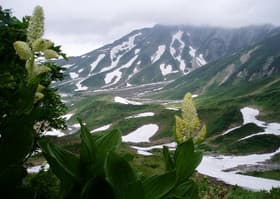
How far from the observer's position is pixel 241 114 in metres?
107

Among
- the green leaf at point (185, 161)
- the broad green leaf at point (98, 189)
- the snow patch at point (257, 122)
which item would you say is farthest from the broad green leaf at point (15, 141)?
the snow patch at point (257, 122)

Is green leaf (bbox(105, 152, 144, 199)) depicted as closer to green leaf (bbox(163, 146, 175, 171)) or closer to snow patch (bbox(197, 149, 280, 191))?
green leaf (bbox(163, 146, 175, 171))

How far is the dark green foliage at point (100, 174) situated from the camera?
2551mm

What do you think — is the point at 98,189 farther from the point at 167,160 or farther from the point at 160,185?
the point at 167,160

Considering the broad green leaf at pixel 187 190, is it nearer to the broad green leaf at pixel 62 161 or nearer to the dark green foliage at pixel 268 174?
the broad green leaf at pixel 62 161

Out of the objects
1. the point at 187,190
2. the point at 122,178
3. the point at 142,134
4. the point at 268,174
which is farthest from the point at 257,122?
the point at 122,178

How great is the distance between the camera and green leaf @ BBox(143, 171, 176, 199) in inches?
107

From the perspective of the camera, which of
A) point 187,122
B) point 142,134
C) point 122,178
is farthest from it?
point 142,134

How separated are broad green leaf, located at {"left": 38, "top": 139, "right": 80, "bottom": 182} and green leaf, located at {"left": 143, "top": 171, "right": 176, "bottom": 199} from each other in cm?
47

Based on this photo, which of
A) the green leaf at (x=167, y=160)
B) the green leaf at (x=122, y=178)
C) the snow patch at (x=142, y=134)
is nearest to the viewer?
the green leaf at (x=122, y=178)

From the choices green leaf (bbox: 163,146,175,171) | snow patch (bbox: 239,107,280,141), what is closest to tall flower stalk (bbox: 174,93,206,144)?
green leaf (bbox: 163,146,175,171)

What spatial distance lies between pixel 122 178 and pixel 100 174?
0.72ft

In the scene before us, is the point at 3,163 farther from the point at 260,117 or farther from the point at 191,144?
the point at 260,117

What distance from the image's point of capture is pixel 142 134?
4252 inches
